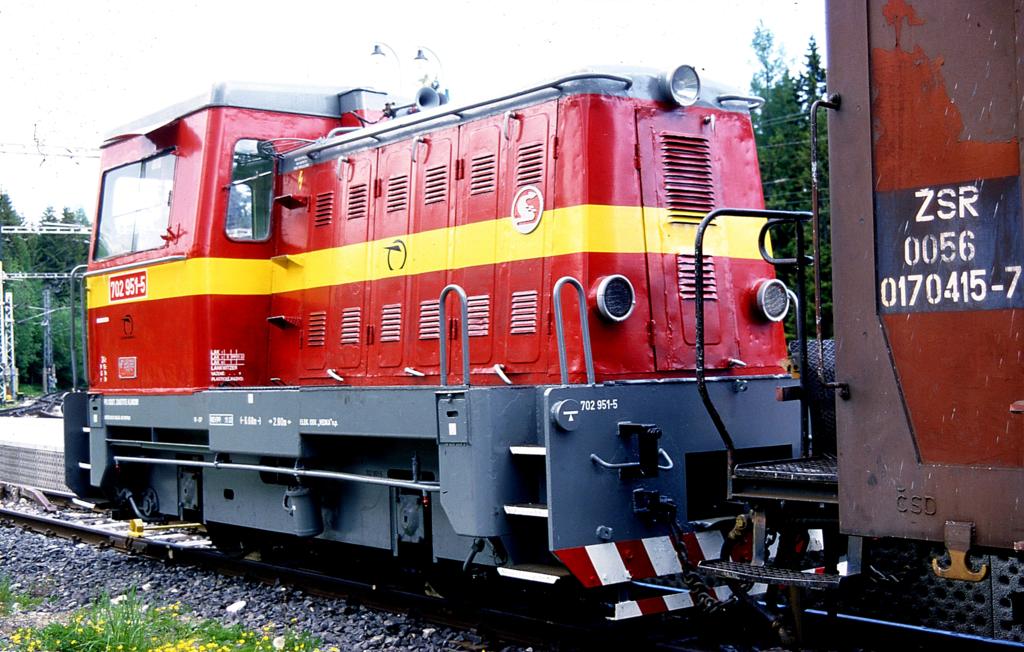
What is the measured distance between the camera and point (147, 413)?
27.7 ft

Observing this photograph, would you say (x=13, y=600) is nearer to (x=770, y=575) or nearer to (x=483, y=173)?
(x=483, y=173)

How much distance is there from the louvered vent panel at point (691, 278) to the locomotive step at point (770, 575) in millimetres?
1862

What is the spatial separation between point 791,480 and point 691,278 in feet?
6.64

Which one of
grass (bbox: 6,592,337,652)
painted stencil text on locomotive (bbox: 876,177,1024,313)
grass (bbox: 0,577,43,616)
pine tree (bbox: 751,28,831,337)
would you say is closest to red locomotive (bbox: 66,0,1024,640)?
painted stencil text on locomotive (bbox: 876,177,1024,313)

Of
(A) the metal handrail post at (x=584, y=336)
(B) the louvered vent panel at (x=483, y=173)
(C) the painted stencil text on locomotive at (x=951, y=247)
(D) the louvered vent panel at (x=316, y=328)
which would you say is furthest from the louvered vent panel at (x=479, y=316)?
(C) the painted stencil text on locomotive at (x=951, y=247)

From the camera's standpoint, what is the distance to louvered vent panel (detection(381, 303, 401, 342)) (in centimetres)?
711

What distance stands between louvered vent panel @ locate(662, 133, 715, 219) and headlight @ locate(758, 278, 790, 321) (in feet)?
2.03

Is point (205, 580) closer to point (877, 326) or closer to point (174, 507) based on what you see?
point (174, 507)

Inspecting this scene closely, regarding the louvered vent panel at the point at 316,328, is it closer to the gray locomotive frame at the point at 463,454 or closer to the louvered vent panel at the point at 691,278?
the gray locomotive frame at the point at 463,454

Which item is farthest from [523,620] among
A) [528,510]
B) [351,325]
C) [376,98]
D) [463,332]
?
[376,98]

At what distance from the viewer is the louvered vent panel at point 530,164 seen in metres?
6.18

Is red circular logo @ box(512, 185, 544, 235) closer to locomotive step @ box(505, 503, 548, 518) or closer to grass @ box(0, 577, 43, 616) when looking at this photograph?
locomotive step @ box(505, 503, 548, 518)

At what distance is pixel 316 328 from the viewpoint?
7.82 meters

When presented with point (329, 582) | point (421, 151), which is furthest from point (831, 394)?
point (329, 582)
